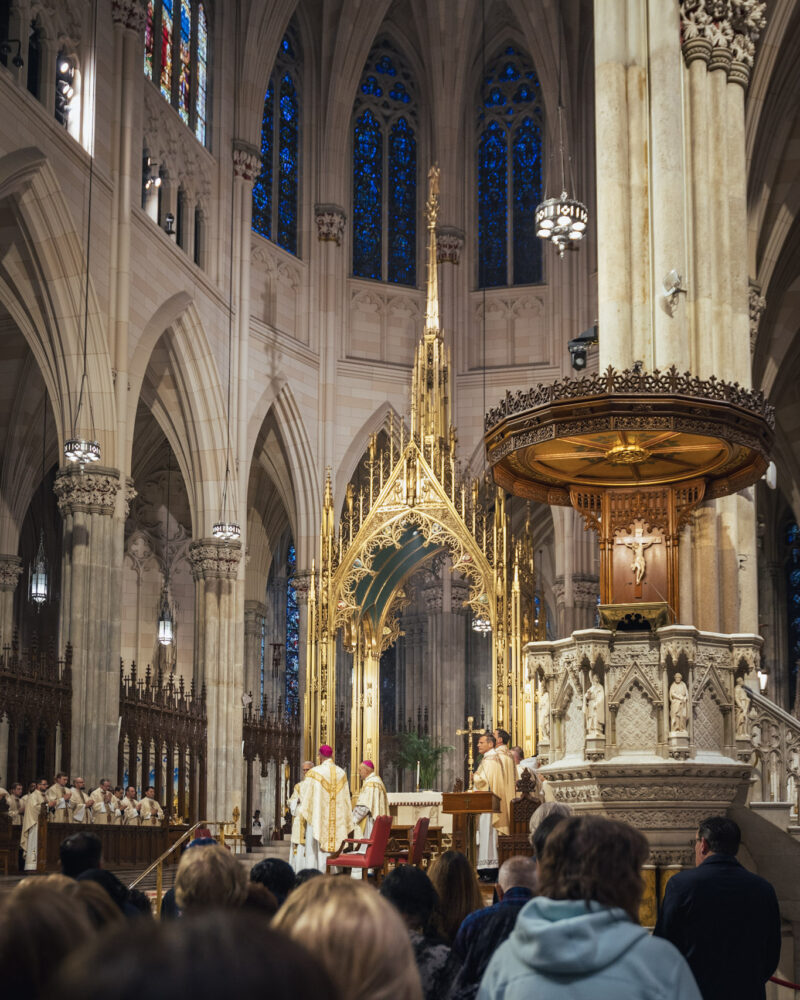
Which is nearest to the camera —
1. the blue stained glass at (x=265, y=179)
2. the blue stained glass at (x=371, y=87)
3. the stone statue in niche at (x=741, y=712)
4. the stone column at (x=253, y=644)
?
the stone statue in niche at (x=741, y=712)

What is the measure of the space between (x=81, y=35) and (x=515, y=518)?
567 inches

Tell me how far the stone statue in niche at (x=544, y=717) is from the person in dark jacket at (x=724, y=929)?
531cm

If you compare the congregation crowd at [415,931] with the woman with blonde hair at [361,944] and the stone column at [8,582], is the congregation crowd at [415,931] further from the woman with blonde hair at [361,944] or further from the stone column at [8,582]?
the stone column at [8,582]

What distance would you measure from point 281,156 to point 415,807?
14.5 m

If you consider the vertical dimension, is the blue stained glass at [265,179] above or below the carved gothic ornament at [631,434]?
above

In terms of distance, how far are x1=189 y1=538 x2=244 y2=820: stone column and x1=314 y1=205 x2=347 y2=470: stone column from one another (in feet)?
13.5

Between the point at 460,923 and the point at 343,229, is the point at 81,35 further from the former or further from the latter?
the point at 460,923

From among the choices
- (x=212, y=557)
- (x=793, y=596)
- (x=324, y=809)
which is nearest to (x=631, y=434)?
(x=324, y=809)

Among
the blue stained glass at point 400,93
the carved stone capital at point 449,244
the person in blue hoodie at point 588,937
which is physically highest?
the blue stained glass at point 400,93

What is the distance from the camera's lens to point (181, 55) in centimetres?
2388

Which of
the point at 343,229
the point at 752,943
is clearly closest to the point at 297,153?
the point at 343,229

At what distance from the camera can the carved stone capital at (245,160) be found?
25016 millimetres

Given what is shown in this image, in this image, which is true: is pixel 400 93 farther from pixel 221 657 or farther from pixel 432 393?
pixel 221 657

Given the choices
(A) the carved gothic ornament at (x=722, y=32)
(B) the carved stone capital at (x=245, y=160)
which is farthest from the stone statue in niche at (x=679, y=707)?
(B) the carved stone capital at (x=245, y=160)
